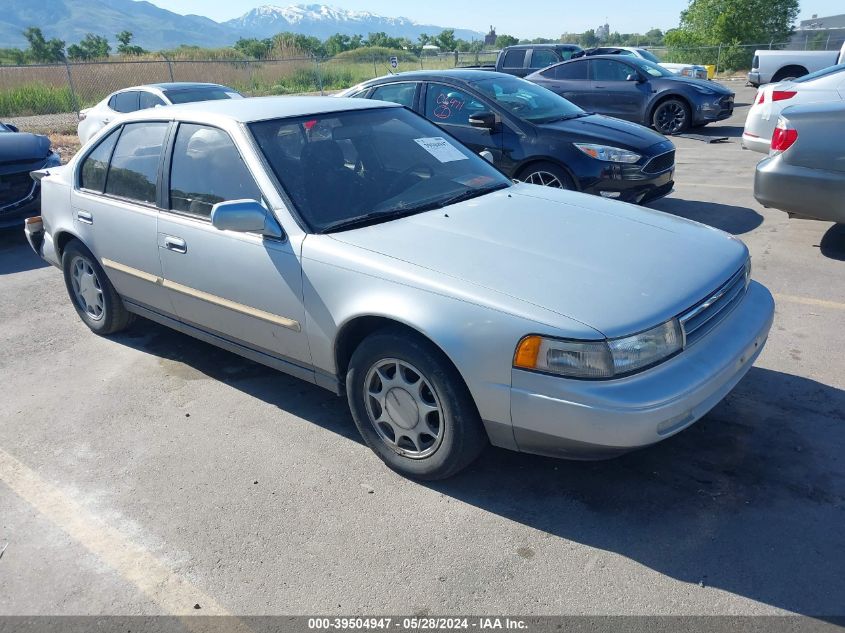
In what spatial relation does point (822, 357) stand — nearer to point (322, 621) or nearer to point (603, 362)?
point (603, 362)

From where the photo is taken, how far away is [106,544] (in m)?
3.05

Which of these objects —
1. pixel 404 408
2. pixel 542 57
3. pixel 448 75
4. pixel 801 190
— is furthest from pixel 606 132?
pixel 542 57

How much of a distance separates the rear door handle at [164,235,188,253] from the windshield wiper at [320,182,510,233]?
1001mm

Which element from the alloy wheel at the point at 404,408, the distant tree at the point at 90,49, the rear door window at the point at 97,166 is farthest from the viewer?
the distant tree at the point at 90,49

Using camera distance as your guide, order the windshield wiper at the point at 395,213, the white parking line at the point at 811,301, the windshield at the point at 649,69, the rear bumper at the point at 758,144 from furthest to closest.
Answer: the windshield at the point at 649,69 → the rear bumper at the point at 758,144 → the white parking line at the point at 811,301 → the windshield wiper at the point at 395,213

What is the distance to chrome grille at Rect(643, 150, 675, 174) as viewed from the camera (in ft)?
23.1

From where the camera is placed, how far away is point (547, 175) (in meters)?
7.25

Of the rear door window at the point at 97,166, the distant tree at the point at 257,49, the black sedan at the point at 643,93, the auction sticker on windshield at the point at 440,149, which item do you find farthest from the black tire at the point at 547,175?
the distant tree at the point at 257,49

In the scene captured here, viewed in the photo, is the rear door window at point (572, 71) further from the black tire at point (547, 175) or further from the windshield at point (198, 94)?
the black tire at point (547, 175)

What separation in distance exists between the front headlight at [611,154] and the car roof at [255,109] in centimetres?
310

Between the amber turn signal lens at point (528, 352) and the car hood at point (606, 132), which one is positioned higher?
the car hood at point (606, 132)

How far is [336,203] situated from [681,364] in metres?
1.85

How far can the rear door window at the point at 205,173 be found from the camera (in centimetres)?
379

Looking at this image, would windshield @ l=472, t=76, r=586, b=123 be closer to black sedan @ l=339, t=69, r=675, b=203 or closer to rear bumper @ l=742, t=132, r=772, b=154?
black sedan @ l=339, t=69, r=675, b=203
